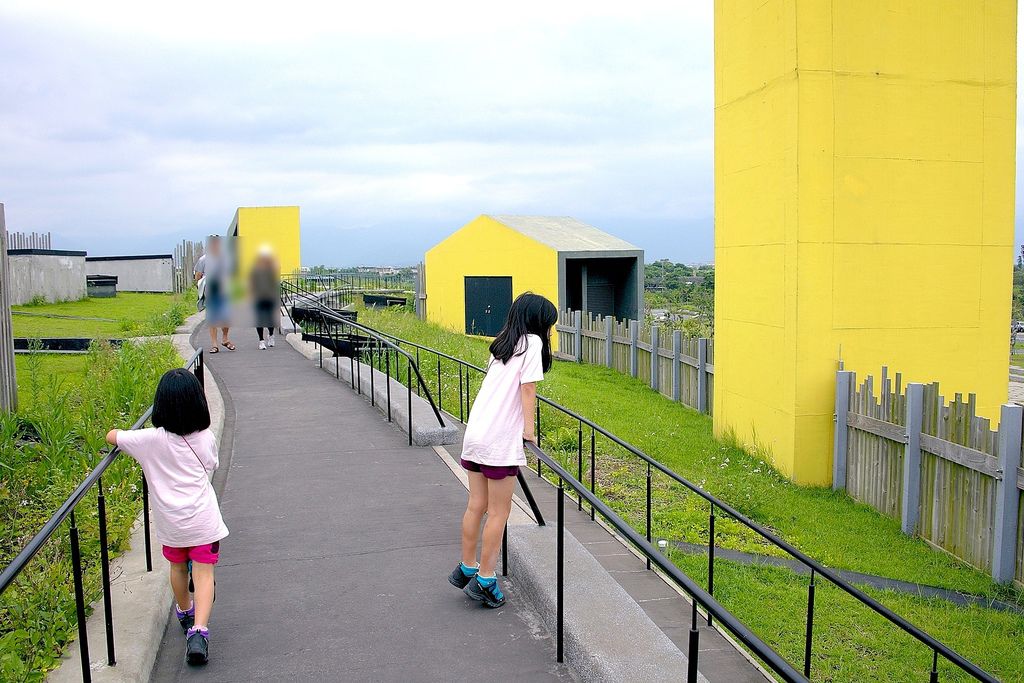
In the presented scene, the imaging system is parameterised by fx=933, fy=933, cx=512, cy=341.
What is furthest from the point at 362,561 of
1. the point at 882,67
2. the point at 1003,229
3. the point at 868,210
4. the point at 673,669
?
the point at 1003,229

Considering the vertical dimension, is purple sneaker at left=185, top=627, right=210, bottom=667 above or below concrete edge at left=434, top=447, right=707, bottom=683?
below

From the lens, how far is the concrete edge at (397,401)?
29.2 ft

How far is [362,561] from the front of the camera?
19.0ft

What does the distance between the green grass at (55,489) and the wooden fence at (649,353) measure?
7.76 m

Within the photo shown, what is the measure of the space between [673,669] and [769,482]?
6.77 meters

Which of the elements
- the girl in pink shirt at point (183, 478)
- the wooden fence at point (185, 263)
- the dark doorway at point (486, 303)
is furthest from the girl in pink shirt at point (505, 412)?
the wooden fence at point (185, 263)

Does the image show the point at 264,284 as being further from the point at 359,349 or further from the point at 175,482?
the point at 175,482

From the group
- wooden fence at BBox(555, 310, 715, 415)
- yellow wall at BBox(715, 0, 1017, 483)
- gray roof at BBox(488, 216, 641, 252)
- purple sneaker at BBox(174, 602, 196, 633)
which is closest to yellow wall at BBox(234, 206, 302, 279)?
gray roof at BBox(488, 216, 641, 252)

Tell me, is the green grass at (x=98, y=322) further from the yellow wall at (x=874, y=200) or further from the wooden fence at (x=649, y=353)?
the yellow wall at (x=874, y=200)

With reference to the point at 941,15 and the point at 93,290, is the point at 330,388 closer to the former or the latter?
the point at 941,15

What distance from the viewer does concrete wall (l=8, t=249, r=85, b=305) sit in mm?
21094

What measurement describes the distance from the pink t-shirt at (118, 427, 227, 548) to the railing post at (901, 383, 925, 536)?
662cm

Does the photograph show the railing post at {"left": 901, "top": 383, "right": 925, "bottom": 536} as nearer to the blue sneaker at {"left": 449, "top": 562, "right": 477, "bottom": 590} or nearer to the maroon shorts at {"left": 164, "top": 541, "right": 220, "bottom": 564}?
the blue sneaker at {"left": 449, "top": 562, "right": 477, "bottom": 590}

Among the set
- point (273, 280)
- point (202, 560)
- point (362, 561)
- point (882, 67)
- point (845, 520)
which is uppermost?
point (882, 67)
